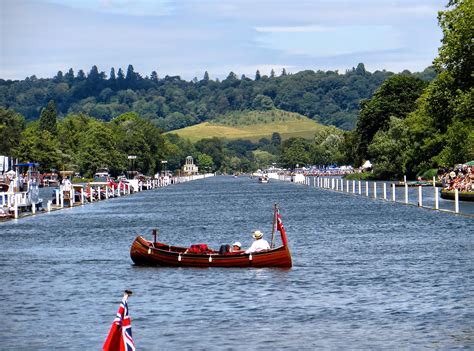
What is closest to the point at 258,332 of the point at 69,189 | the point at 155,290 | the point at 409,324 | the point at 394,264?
the point at 409,324

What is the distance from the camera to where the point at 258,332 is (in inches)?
1321

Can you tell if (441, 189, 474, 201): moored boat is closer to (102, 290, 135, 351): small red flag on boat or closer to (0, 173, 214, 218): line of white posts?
(0, 173, 214, 218): line of white posts

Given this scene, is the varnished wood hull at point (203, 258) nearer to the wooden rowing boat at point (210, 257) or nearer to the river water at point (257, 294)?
the wooden rowing boat at point (210, 257)

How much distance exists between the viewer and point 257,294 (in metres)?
42.0

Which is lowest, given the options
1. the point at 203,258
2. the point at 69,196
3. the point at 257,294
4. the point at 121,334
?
the point at 257,294

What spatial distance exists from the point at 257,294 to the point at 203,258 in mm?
7772

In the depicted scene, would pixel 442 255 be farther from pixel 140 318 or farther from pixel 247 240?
pixel 140 318

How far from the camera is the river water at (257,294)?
32.7 metres

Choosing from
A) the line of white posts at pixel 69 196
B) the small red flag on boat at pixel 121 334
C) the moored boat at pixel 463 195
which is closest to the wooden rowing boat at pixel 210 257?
the small red flag on boat at pixel 121 334

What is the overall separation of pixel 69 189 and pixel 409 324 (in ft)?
350

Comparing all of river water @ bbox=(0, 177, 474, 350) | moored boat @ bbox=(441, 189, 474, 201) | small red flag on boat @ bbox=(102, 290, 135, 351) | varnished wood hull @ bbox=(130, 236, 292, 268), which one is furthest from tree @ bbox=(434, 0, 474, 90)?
small red flag on boat @ bbox=(102, 290, 135, 351)

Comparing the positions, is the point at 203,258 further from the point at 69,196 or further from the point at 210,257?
the point at 69,196

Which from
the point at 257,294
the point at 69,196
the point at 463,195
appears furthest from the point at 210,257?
the point at 69,196

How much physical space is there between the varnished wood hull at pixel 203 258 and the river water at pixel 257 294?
428 mm
